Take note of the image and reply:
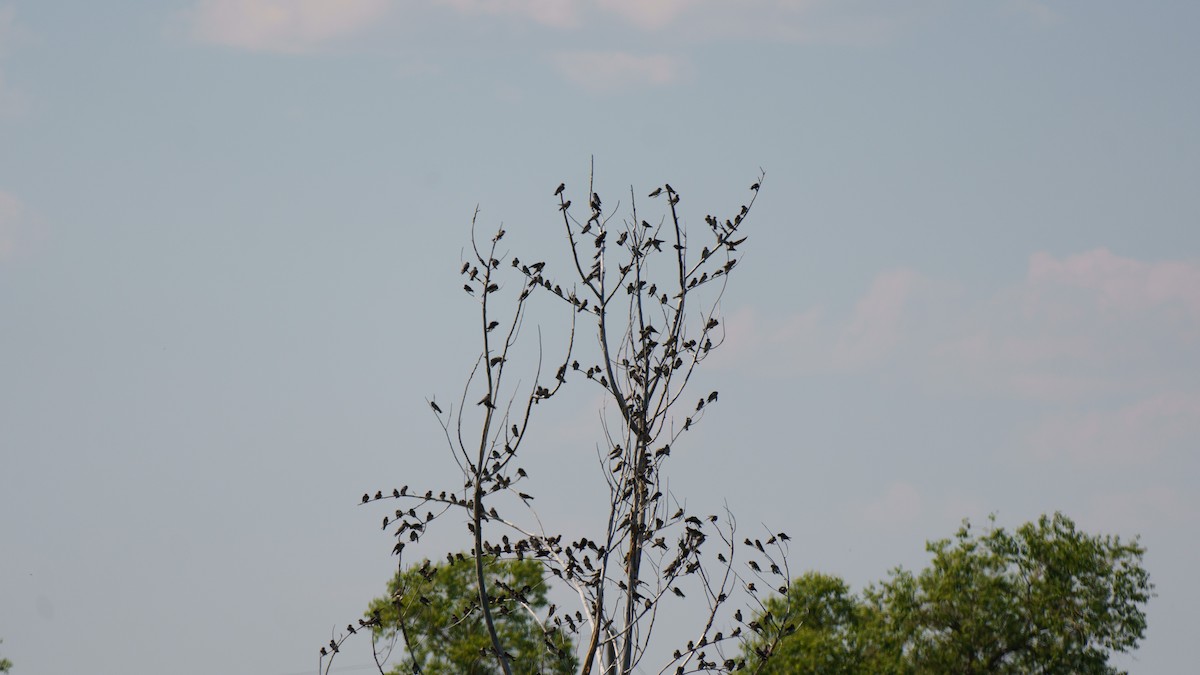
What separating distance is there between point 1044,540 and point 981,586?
2.81 metres

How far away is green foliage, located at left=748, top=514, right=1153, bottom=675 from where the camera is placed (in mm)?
46125

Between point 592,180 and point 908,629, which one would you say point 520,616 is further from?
point 592,180

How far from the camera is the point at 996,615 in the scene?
153 feet

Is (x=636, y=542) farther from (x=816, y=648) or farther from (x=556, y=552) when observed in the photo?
(x=816, y=648)

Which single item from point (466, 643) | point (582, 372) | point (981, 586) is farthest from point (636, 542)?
point (981, 586)

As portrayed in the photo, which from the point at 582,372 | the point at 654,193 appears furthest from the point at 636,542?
the point at 654,193

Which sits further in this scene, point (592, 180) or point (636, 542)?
point (592, 180)

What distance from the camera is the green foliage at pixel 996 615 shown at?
151 ft

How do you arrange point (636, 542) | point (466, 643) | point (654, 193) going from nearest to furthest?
point (636, 542)
point (654, 193)
point (466, 643)

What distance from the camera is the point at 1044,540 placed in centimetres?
4803

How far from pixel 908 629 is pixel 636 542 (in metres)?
38.6

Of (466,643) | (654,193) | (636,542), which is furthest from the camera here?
(466,643)

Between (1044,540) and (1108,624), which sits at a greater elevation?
(1044,540)

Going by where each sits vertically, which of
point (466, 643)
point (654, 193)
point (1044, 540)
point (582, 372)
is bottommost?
point (582, 372)
